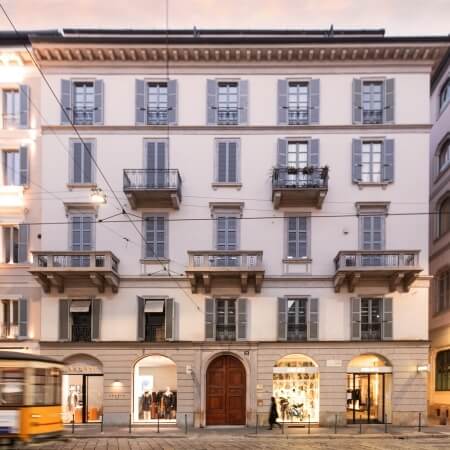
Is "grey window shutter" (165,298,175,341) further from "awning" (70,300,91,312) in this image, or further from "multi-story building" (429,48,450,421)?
"multi-story building" (429,48,450,421)

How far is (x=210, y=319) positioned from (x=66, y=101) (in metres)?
12.3

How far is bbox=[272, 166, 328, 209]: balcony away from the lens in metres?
27.9

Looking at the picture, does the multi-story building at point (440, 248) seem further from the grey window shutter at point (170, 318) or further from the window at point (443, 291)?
the grey window shutter at point (170, 318)

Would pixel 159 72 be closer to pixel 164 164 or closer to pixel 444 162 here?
pixel 164 164

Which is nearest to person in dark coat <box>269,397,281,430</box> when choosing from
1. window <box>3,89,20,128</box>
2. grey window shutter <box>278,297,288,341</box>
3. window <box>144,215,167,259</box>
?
grey window shutter <box>278,297,288,341</box>

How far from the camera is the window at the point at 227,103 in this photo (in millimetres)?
29312

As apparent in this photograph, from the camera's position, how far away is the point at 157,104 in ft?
96.7

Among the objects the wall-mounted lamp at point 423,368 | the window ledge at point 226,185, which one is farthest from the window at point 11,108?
the wall-mounted lamp at point 423,368

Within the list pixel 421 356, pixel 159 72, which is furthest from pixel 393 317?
pixel 159 72

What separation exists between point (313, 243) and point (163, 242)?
700 cm

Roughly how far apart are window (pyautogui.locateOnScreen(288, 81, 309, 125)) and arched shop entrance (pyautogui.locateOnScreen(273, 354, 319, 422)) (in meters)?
11.0

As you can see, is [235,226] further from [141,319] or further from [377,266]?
[377,266]

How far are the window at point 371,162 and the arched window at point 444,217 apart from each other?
22.1ft

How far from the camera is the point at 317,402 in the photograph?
92.3 ft
